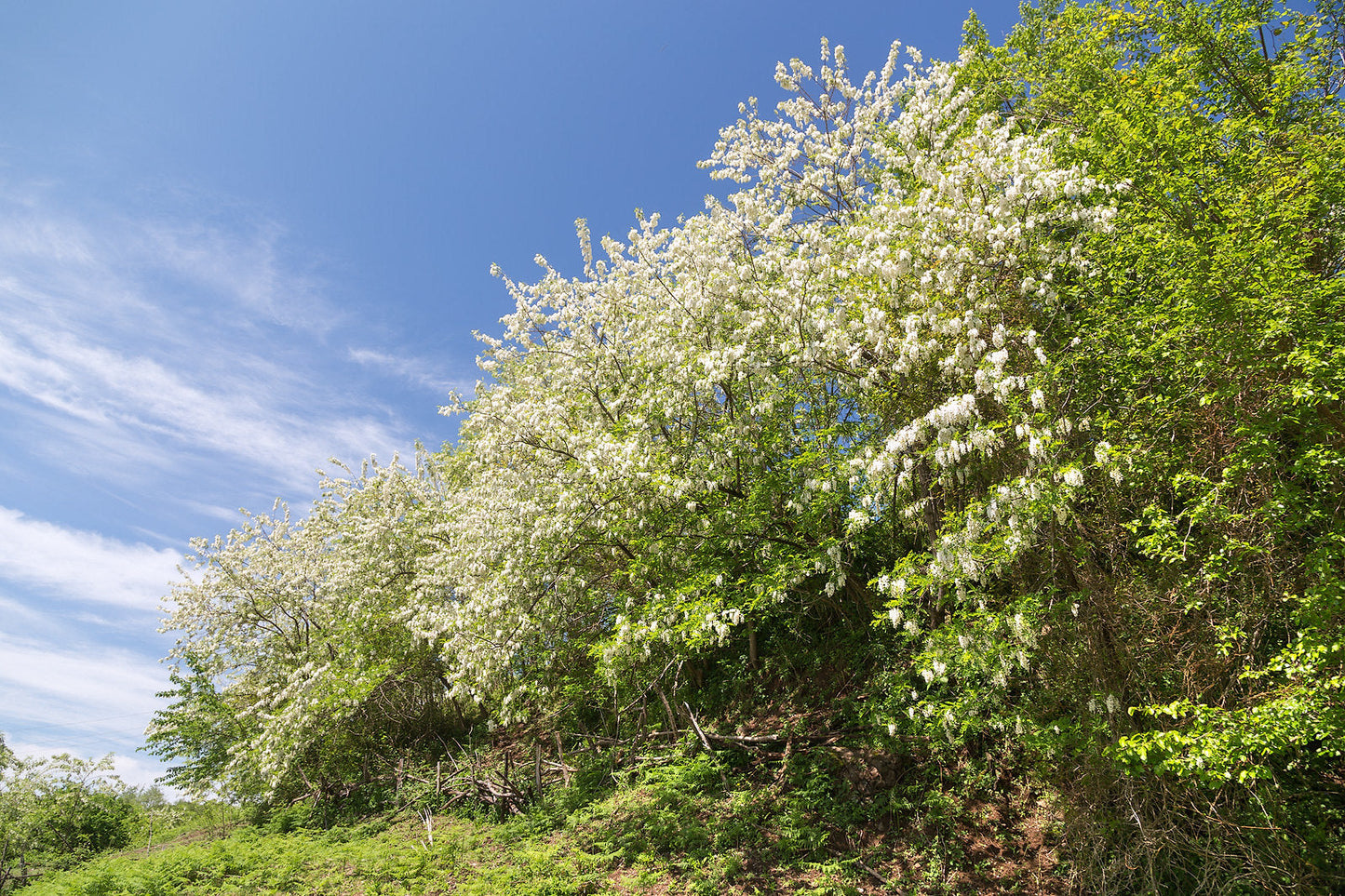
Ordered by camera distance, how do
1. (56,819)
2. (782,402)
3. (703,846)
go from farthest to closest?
1. (56,819)
2. (782,402)
3. (703,846)

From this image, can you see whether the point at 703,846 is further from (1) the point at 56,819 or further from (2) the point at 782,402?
(1) the point at 56,819

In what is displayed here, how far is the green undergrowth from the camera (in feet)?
24.5

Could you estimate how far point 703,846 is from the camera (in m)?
8.50

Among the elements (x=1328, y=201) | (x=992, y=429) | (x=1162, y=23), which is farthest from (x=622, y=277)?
(x=1162, y=23)

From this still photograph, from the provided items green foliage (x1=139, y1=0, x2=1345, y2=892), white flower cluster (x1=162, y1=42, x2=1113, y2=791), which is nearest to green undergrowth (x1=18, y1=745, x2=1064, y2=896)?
green foliage (x1=139, y1=0, x2=1345, y2=892)

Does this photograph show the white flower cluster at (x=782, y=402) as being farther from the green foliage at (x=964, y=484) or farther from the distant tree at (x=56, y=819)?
the distant tree at (x=56, y=819)

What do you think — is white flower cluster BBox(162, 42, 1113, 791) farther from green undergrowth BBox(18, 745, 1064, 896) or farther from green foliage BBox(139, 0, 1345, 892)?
green undergrowth BBox(18, 745, 1064, 896)

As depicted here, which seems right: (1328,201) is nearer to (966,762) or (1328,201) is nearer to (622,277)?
(966,762)

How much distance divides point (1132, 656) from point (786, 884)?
15.6 feet

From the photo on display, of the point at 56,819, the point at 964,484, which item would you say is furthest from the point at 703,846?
the point at 56,819

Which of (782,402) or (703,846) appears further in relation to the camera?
(782,402)

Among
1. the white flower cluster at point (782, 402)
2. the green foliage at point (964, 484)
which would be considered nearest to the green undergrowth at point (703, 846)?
the green foliage at point (964, 484)

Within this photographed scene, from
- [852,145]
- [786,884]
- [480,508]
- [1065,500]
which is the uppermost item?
[852,145]

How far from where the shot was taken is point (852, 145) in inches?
450
